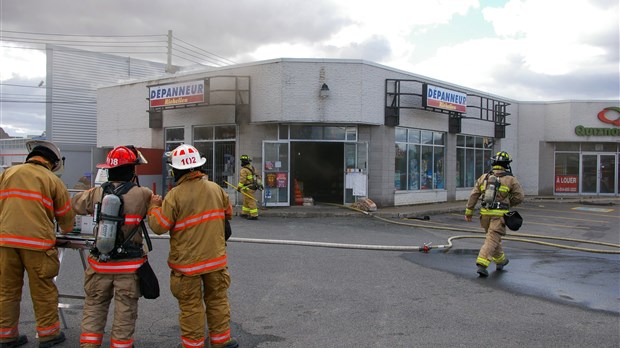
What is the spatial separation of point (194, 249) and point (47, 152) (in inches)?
72.7

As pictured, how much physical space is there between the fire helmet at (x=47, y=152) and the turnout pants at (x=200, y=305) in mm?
1724

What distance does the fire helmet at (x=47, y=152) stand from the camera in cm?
459

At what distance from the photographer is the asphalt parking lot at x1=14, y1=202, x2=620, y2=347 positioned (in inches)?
185

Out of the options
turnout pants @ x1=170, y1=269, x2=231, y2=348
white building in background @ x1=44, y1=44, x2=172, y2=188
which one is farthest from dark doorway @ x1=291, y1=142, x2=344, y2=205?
turnout pants @ x1=170, y1=269, x2=231, y2=348

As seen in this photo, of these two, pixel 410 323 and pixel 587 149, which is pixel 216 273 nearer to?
pixel 410 323

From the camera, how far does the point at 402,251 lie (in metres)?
9.05

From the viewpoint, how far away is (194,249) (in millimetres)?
4074

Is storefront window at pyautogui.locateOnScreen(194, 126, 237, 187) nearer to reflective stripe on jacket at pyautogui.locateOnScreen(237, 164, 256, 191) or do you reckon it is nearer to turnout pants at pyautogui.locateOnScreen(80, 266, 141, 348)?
reflective stripe on jacket at pyautogui.locateOnScreen(237, 164, 256, 191)

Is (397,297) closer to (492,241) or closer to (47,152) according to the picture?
(492,241)

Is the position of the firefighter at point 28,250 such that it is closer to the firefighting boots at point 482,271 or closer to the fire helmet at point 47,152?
the fire helmet at point 47,152

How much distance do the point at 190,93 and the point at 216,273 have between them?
13605 mm

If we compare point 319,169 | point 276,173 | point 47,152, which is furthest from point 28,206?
point 319,169

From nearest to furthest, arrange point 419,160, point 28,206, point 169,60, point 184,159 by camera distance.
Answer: point 184,159 < point 28,206 < point 419,160 < point 169,60

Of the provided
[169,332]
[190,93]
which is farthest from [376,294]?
[190,93]
